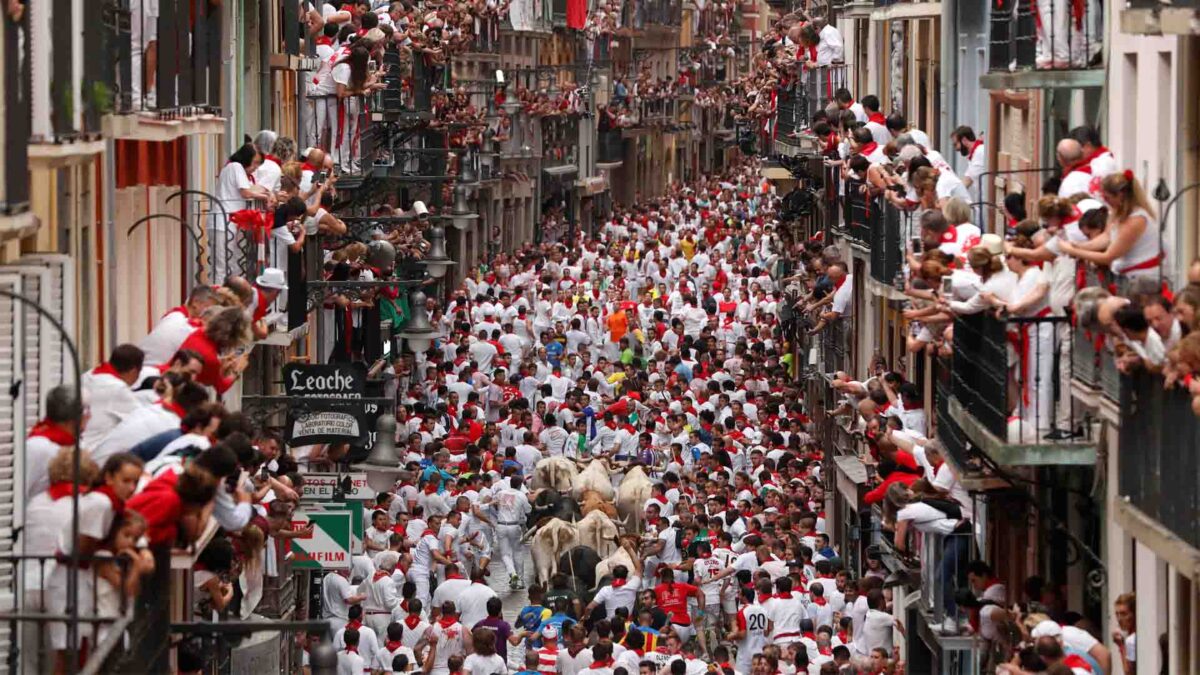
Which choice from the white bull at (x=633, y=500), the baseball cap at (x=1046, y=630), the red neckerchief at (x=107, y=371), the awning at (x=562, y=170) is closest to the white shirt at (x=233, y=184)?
the red neckerchief at (x=107, y=371)

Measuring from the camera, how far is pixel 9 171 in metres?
16.6

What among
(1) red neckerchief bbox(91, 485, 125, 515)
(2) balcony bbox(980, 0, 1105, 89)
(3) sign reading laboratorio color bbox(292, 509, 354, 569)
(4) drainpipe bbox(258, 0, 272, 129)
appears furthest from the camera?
(4) drainpipe bbox(258, 0, 272, 129)

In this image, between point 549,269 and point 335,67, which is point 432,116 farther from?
point 335,67

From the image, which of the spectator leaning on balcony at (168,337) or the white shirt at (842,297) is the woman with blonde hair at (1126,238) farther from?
the white shirt at (842,297)

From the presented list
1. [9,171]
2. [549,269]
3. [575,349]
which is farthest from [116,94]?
[549,269]

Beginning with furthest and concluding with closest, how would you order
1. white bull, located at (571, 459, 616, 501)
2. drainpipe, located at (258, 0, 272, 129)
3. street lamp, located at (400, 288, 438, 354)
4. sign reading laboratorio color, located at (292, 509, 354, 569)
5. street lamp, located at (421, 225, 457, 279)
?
street lamp, located at (421, 225, 457, 279)
street lamp, located at (400, 288, 438, 354)
white bull, located at (571, 459, 616, 501)
drainpipe, located at (258, 0, 272, 129)
sign reading laboratorio color, located at (292, 509, 354, 569)

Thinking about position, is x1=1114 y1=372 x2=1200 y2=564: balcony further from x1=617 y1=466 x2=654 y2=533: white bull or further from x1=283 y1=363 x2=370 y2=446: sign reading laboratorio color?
x1=617 y1=466 x2=654 y2=533: white bull

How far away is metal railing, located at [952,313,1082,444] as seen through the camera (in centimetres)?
2081

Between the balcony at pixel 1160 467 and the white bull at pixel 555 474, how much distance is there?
53.8 ft

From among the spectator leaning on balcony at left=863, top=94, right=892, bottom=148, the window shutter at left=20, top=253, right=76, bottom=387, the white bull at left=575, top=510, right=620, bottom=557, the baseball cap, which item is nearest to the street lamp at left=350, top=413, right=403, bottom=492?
the white bull at left=575, top=510, right=620, bottom=557

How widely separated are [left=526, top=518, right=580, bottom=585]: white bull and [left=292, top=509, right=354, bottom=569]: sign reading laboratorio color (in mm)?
5118

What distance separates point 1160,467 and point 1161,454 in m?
0.08

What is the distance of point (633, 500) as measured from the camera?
113 feet

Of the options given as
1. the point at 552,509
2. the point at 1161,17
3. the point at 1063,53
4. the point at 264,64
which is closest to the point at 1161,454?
the point at 1161,17
